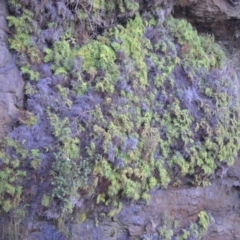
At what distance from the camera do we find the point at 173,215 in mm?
5805

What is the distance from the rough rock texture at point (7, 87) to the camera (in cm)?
484

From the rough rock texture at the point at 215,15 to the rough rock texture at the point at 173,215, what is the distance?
2.30 metres

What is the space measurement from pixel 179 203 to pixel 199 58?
7.01ft

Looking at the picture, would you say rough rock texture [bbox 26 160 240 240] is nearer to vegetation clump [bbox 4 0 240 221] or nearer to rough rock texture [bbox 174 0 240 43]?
vegetation clump [bbox 4 0 240 221]

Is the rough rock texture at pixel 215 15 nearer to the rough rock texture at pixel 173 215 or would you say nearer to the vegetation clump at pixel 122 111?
the vegetation clump at pixel 122 111

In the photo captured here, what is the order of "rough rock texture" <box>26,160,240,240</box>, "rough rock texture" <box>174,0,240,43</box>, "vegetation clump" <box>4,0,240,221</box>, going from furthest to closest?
"rough rock texture" <box>174,0,240,43</box>
"rough rock texture" <box>26,160,240,240</box>
"vegetation clump" <box>4,0,240,221</box>

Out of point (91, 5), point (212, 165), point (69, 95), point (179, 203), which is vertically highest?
point (91, 5)

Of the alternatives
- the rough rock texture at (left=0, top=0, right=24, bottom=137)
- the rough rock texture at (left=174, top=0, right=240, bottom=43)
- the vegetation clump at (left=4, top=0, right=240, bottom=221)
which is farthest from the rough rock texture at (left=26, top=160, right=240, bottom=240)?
the rough rock texture at (left=174, top=0, right=240, bottom=43)

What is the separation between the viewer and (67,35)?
18.4 ft

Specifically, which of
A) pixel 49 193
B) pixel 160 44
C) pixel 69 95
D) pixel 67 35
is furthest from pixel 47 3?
pixel 49 193

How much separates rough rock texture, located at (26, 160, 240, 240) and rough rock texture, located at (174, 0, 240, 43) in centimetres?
230

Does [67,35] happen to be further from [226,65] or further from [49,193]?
[226,65]

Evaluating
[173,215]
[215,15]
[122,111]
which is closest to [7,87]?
[122,111]

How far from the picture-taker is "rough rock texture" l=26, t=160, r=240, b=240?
512cm
